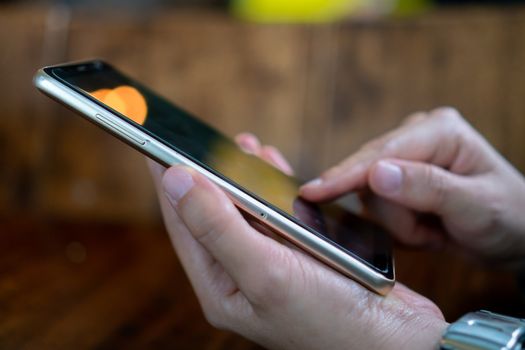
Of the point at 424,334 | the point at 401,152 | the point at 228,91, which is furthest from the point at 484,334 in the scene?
the point at 228,91

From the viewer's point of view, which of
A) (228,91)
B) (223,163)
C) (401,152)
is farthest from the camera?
(228,91)

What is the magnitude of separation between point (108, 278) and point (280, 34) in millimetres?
570

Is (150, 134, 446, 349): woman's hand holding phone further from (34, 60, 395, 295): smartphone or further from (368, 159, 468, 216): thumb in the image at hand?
(368, 159, 468, 216): thumb

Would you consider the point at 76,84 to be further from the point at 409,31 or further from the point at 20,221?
the point at 409,31

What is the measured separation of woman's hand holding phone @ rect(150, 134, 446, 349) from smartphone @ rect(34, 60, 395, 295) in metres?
0.02

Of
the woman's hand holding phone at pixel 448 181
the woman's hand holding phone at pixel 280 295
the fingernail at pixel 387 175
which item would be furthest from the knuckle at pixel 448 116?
the woman's hand holding phone at pixel 280 295

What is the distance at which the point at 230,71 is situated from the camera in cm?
104

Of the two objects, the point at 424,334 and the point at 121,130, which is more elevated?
the point at 121,130

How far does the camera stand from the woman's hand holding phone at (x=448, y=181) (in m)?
0.58

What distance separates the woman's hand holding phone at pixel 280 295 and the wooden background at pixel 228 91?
0.38 metres

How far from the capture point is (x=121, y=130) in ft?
1.35

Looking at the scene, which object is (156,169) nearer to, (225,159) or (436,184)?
(225,159)

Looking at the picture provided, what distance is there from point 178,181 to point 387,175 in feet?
0.83

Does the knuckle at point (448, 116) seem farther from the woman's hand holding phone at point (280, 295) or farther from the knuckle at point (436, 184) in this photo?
the woman's hand holding phone at point (280, 295)
